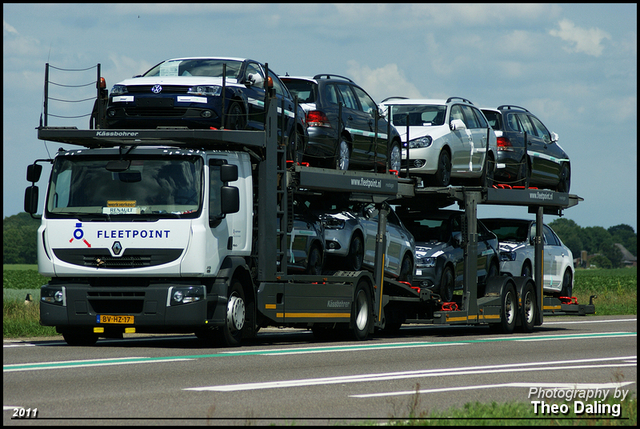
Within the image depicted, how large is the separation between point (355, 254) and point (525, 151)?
597 cm

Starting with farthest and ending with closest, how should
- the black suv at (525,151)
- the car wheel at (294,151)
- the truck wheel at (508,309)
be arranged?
the black suv at (525,151)
the truck wheel at (508,309)
the car wheel at (294,151)

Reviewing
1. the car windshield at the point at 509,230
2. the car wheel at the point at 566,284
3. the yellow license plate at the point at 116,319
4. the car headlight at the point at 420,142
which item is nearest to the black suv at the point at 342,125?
the car headlight at the point at 420,142

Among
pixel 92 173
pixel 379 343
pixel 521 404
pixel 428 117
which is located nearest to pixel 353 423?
pixel 521 404

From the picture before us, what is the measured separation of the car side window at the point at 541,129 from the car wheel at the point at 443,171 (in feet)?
11.3

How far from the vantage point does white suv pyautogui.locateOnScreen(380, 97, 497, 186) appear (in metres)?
19.2

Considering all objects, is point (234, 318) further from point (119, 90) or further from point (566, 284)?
point (566, 284)

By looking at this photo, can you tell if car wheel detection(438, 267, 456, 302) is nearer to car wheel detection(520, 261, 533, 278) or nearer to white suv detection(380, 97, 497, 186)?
white suv detection(380, 97, 497, 186)

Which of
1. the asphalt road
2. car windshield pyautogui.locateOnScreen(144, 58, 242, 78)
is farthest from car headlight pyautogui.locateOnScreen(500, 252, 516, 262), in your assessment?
car windshield pyautogui.locateOnScreen(144, 58, 242, 78)

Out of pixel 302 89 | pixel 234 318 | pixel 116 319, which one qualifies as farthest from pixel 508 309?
pixel 116 319

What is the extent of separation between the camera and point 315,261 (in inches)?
639

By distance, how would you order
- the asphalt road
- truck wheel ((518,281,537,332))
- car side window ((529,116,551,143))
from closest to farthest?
the asphalt road
truck wheel ((518,281,537,332))
car side window ((529,116,551,143))

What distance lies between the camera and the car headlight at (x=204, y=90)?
45.7 ft

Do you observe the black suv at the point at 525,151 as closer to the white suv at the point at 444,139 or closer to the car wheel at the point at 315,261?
the white suv at the point at 444,139

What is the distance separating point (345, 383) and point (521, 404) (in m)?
2.38
